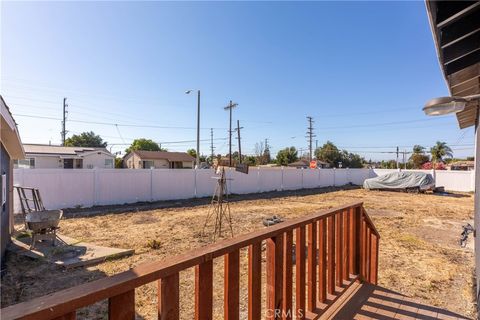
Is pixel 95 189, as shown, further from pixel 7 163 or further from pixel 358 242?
pixel 358 242

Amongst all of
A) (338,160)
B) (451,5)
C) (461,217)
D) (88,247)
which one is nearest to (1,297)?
(88,247)

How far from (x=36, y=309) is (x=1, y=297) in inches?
146

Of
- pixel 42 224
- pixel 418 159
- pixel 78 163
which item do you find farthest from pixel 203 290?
pixel 418 159

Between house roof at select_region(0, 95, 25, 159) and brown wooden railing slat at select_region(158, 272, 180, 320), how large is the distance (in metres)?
3.84

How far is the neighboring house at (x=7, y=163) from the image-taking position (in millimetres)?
4387

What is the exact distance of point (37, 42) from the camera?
239 inches

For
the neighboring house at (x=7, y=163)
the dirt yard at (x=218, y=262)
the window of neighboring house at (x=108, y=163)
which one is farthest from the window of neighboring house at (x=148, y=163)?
the neighboring house at (x=7, y=163)

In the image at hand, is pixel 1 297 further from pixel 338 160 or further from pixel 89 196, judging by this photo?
pixel 338 160

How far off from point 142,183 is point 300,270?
10536 millimetres

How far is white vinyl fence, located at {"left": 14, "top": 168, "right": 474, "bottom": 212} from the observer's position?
30.3ft

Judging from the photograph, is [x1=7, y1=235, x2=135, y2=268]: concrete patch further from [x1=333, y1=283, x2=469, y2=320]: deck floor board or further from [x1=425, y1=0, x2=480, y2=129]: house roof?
[x1=425, y1=0, x2=480, y2=129]: house roof

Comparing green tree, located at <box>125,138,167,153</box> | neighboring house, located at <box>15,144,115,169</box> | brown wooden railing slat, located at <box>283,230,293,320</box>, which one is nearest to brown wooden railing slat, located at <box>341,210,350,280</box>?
brown wooden railing slat, located at <box>283,230,293,320</box>

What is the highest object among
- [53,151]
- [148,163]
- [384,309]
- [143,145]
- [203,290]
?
[143,145]

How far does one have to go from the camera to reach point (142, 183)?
11.5m
